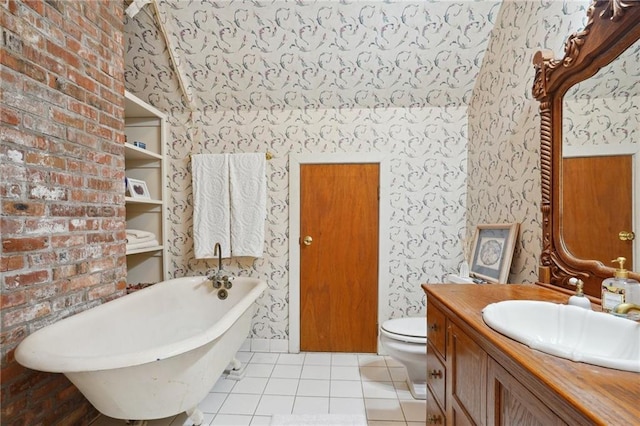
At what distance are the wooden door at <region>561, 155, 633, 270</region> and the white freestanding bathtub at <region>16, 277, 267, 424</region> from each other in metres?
1.59

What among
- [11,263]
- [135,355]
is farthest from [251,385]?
[11,263]

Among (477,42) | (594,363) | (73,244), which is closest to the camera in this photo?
(594,363)

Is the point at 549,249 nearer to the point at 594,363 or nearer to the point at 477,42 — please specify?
the point at 594,363

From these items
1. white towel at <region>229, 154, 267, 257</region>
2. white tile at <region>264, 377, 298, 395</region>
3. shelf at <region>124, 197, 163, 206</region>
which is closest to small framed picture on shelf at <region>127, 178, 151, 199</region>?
shelf at <region>124, 197, 163, 206</region>

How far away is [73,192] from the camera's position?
1.46 meters

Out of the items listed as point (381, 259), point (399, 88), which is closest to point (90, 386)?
point (381, 259)

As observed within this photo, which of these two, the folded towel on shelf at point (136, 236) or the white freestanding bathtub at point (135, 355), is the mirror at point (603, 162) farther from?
the folded towel on shelf at point (136, 236)

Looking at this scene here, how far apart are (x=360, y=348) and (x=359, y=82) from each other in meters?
2.19

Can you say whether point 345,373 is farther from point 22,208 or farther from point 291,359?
point 22,208

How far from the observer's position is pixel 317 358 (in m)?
2.35

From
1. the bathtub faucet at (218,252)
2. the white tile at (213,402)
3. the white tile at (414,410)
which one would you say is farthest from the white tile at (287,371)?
the bathtub faucet at (218,252)

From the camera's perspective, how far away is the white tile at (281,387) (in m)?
1.87

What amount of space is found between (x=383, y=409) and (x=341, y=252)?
1128 millimetres

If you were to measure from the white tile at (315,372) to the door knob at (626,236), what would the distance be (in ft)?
5.96
